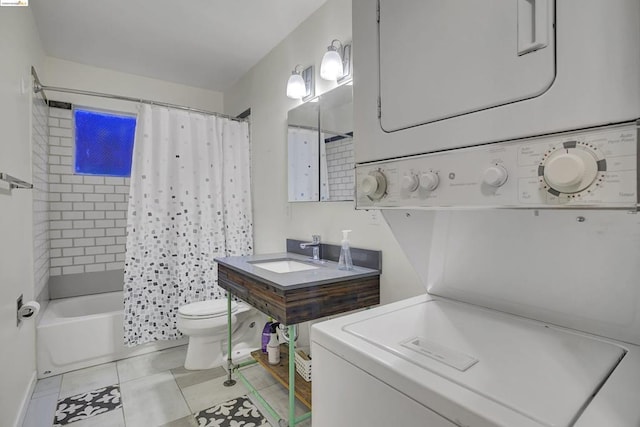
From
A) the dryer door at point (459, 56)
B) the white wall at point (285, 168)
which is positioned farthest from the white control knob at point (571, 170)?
the white wall at point (285, 168)

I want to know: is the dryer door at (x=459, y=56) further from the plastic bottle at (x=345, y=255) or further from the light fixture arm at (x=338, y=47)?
the light fixture arm at (x=338, y=47)

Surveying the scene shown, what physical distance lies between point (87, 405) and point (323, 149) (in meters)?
2.22

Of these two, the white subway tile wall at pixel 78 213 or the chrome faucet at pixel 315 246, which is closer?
the chrome faucet at pixel 315 246

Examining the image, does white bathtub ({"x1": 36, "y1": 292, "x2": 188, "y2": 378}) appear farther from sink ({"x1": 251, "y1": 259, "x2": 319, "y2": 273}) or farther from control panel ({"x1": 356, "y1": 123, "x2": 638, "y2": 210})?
control panel ({"x1": 356, "y1": 123, "x2": 638, "y2": 210})

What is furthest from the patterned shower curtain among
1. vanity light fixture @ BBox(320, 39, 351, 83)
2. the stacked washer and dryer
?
the stacked washer and dryer

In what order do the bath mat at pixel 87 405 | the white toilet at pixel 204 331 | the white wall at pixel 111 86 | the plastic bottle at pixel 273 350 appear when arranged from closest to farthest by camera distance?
1. the bath mat at pixel 87 405
2. the plastic bottle at pixel 273 350
3. the white toilet at pixel 204 331
4. the white wall at pixel 111 86

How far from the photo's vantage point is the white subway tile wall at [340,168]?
1.97 meters

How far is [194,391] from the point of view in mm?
2162

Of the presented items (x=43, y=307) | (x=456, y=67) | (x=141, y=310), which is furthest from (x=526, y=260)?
(x=43, y=307)

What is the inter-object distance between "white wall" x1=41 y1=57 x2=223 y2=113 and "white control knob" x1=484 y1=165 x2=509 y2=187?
3.60 metres

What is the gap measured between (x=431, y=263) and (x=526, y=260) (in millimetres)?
320

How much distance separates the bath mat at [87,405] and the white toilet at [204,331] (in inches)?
19.8

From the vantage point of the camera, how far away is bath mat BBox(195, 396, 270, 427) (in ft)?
6.01

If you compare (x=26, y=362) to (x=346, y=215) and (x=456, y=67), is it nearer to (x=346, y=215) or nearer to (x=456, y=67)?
(x=346, y=215)
